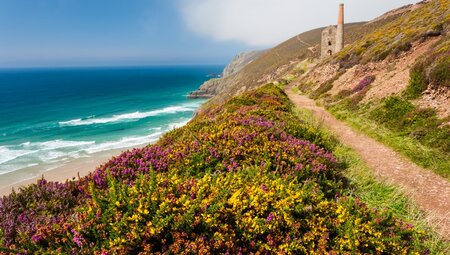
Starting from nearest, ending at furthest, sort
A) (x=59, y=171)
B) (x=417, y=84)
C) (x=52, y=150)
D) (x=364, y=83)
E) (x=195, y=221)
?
(x=195, y=221) → (x=417, y=84) → (x=364, y=83) → (x=59, y=171) → (x=52, y=150)

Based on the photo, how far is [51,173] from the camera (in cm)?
3133

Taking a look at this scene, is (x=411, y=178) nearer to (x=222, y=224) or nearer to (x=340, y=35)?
(x=222, y=224)

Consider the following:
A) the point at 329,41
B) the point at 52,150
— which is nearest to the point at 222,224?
the point at 52,150

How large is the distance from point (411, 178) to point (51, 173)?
3510 centimetres

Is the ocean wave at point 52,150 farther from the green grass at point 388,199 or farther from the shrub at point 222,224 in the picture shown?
the shrub at point 222,224

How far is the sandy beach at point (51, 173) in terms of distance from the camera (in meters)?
29.0

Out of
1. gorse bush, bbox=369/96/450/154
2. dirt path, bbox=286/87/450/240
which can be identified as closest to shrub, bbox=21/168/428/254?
dirt path, bbox=286/87/450/240

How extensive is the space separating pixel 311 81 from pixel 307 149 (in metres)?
29.3

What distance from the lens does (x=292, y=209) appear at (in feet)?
13.9

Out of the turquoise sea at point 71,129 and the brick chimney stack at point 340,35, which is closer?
the turquoise sea at point 71,129


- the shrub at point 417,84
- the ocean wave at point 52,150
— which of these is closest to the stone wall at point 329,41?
the ocean wave at point 52,150

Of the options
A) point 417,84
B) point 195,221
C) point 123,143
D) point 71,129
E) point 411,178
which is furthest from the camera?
point 71,129

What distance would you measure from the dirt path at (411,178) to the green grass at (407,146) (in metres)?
0.27

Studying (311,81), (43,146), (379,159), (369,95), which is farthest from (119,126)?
(379,159)
